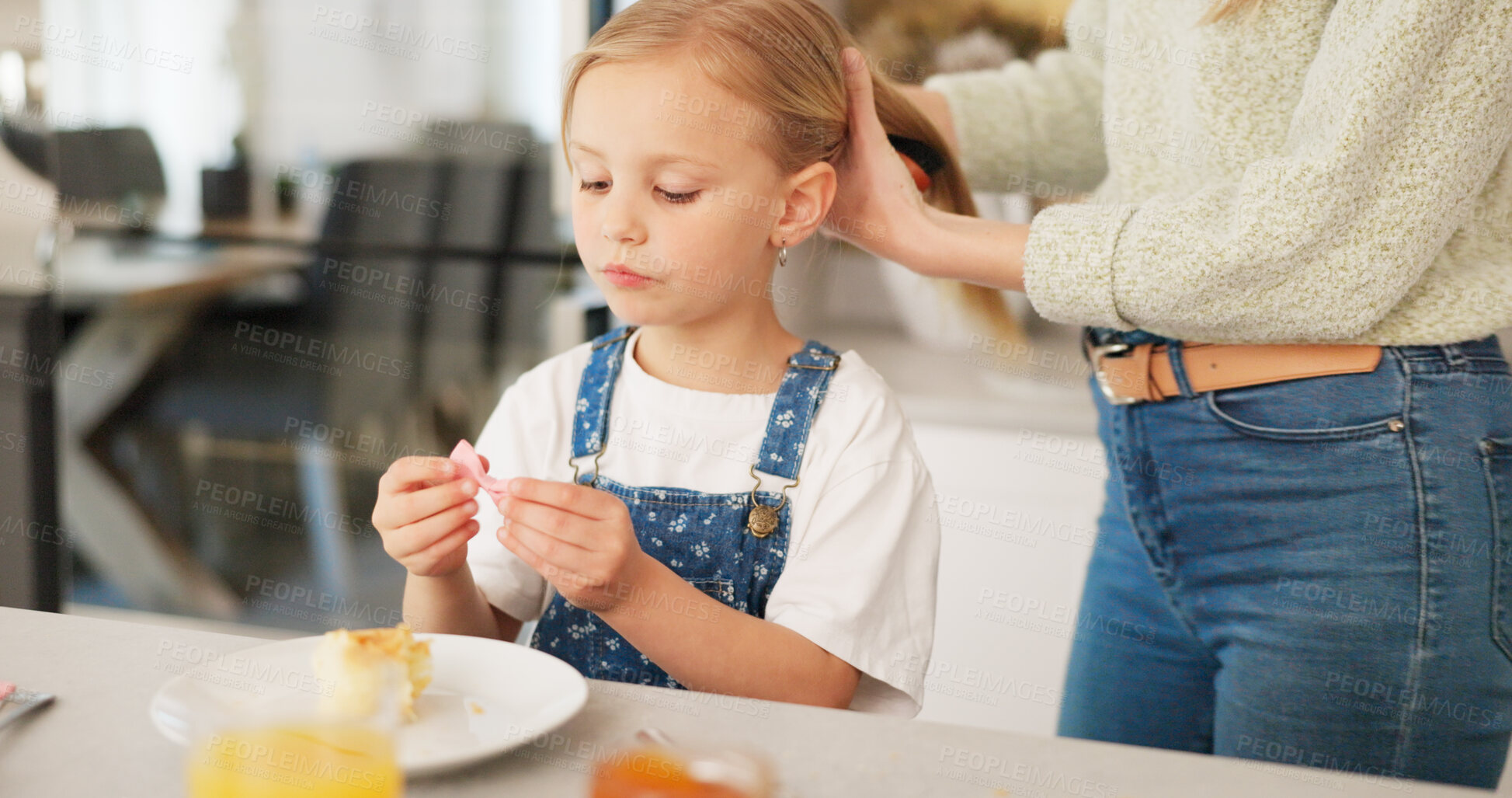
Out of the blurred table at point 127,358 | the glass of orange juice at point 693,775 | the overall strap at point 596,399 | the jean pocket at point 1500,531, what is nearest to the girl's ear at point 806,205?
the overall strap at point 596,399

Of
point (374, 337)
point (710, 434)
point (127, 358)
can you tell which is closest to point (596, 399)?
point (710, 434)

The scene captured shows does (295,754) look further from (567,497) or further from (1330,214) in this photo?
(1330,214)

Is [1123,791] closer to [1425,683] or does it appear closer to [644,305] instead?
[1425,683]

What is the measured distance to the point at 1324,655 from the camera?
3.34ft

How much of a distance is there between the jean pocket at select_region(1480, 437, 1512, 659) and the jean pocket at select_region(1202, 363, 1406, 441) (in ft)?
0.28

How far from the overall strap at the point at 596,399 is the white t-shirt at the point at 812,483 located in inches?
0.4

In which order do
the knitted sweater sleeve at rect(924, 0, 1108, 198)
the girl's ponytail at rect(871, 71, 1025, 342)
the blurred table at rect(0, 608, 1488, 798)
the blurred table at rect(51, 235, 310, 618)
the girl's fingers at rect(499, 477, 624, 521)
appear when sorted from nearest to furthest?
the blurred table at rect(0, 608, 1488, 798)
the girl's fingers at rect(499, 477, 624, 521)
the girl's ponytail at rect(871, 71, 1025, 342)
the knitted sweater sleeve at rect(924, 0, 1108, 198)
the blurred table at rect(51, 235, 310, 618)

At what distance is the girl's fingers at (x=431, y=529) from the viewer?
928 mm

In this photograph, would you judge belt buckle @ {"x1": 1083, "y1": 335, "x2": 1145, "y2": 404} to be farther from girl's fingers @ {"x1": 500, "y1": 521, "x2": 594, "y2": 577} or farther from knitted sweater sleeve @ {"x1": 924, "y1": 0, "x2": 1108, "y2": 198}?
girl's fingers @ {"x1": 500, "y1": 521, "x2": 594, "y2": 577}

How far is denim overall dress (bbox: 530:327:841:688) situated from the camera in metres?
1.11

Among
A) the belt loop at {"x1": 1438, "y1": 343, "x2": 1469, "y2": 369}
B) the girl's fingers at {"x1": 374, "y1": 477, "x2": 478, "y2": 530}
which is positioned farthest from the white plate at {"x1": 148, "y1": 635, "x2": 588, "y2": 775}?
the belt loop at {"x1": 1438, "y1": 343, "x2": 1469, "y2": 369}

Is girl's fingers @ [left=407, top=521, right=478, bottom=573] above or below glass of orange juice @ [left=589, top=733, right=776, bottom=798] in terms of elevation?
below

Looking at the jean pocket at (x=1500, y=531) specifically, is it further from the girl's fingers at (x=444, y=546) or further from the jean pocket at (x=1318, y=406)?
the girl's fingers at (x=444, y=546)

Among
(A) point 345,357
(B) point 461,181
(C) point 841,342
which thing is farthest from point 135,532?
(C) point 841,342
